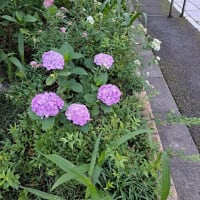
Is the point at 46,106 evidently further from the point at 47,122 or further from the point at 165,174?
the point at 165,174

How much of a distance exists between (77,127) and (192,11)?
3.76 metres

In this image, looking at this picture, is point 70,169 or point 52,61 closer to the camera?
point 70,169

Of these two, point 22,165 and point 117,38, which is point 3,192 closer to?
point 22,165

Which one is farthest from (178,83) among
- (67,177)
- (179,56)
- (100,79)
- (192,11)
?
(192,11)

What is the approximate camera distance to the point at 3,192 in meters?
1.35

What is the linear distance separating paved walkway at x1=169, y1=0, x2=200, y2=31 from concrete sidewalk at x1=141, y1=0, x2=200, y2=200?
0.12m

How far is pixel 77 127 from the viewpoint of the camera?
1.30 meters

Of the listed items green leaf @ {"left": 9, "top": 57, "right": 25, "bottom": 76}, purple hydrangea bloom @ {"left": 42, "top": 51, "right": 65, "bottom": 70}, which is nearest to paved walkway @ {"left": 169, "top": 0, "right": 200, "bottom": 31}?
green leaf @ {"left": 9, "top": 57, "right": 25, "bottom": 76}

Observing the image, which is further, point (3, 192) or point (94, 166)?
point (3, 192)

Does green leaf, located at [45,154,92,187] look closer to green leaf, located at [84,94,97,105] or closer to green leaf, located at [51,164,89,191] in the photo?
green leaf, located at [51,164,89,191]

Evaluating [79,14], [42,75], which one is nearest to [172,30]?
[79,14]

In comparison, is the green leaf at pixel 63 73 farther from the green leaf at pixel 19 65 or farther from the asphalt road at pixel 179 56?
the asphalt road at pixel 179 56

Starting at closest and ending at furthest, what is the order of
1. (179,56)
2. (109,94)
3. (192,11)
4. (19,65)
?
(109,94) < (19,65) < (179,56) < (192,11)

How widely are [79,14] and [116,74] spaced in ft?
1.66
